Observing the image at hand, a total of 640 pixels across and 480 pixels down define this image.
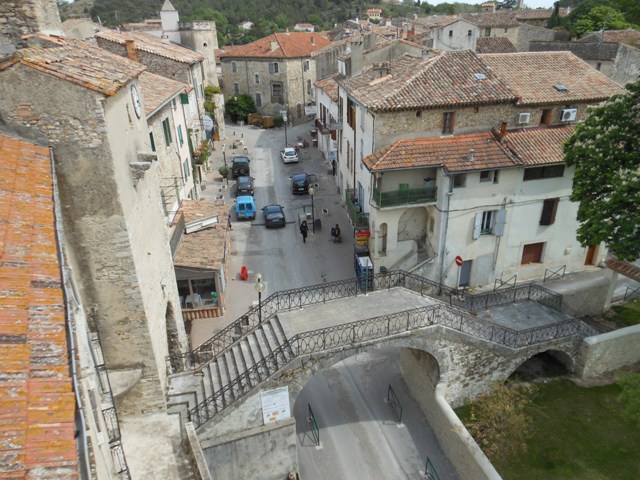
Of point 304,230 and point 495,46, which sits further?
point 495,46

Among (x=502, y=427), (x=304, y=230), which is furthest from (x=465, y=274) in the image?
(x=304, y=230)

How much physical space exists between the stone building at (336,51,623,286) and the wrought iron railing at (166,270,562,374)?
198 centimetres

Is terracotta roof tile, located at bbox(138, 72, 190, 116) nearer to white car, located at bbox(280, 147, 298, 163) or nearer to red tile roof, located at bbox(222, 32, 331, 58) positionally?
white car, located at bbox(280, 147, 298, 163)

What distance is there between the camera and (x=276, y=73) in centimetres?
5803

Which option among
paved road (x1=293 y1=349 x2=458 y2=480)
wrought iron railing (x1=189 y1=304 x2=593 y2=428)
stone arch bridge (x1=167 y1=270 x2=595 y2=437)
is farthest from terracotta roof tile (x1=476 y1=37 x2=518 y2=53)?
paved road (x1=293 y1=349 x2=458 y2=480)

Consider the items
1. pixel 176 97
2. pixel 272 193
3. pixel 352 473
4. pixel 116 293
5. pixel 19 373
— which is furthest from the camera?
pixel 272 193

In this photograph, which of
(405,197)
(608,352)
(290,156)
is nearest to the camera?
(608,352)

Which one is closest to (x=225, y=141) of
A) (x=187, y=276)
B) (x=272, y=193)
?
(x=272, y=193)

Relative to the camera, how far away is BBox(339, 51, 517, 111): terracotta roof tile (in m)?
22.1

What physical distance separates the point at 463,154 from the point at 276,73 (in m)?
41.4

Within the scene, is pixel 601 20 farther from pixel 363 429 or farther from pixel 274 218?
pixel 363 429

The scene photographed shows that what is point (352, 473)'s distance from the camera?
16344 mm

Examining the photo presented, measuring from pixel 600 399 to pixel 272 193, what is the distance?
88.3ft

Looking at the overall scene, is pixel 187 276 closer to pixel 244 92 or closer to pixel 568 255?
pixel 568 255
